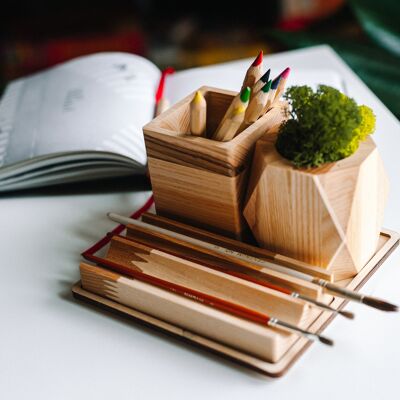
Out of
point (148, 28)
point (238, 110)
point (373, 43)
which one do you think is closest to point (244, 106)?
point (238, 110)

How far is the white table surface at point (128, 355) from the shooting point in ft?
1.55

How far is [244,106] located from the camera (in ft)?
1.68

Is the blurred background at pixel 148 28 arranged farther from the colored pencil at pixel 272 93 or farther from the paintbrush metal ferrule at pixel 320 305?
the paintbrush metal ferrule at pixel 320 305

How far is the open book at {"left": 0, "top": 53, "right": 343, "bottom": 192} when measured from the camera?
74cm

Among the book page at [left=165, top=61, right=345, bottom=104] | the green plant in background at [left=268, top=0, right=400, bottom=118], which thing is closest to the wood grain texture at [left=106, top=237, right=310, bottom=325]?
the book page at [left=165, top=61, right=345, bottom=104]

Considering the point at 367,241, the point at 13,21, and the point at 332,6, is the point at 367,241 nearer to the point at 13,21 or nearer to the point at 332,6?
the point at 332,6

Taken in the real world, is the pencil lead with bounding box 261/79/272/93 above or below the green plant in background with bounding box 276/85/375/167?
above

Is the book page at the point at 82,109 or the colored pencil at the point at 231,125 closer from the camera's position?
the colored pencil at the point at 231,125

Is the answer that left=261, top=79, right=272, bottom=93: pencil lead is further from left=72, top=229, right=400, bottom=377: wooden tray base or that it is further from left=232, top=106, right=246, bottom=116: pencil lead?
left=72, top=229, right=400, bottom=377: wooden tray base

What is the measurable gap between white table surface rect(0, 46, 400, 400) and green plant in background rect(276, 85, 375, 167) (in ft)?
0.46

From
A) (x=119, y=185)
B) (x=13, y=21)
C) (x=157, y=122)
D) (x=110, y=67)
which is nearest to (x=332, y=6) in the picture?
(x=13, y=21)

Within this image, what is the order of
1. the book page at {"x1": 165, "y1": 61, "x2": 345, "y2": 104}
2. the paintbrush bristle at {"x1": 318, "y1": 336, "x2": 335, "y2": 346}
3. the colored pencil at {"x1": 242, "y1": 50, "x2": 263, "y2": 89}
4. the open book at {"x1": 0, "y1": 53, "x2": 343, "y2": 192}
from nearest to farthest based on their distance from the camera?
the paintbrush bristle at {"x1": 318, "y1": 336, "x2": 335, "y2": 346} < the colored pencil at {"x1": 242, "y1": 50, "x2": 263, "y2": 89} < the open book at {"x1": 0, "y1": 53, "x2": 343, "y2": 192} < the book page at {"x1": 165, "y1": 61, "x2": 345, "y2": 104}

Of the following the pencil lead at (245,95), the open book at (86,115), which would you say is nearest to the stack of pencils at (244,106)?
the pencil lead at (245,95)

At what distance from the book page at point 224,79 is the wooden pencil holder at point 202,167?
0.33 meters
